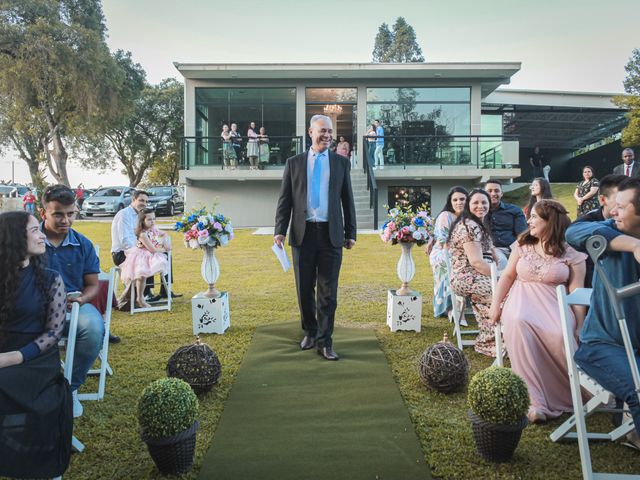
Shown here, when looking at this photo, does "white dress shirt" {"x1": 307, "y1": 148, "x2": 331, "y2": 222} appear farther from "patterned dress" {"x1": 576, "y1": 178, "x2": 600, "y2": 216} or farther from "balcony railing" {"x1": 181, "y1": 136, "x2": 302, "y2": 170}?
"balcony railing" {"x1": 181, "y1": 136, "x2": 302, "y2": 170}

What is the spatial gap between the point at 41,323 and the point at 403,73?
63.1ft

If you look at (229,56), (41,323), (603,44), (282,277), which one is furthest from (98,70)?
(41,323)

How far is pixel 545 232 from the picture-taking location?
147 inches

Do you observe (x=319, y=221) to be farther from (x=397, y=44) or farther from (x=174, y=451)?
(x=397, y=44)

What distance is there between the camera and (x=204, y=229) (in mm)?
5852

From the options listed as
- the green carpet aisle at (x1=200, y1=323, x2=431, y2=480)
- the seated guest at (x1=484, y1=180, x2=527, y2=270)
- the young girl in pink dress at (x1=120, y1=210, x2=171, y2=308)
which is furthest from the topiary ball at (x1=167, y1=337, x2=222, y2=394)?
the seated guest at (x1=484, y1=180, x2=527, y2=270)

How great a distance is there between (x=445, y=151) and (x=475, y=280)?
15502 millimetres

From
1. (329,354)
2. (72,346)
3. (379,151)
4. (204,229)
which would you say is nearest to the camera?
(72,346)

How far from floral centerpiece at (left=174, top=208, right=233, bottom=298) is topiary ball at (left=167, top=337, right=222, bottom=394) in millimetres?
1836

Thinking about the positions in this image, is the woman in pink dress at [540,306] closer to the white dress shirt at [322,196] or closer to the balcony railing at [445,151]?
the white dress shirt at [322,196]

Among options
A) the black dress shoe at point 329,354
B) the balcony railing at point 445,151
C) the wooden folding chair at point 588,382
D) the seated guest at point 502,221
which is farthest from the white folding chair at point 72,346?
the balcony railing at point 445,151

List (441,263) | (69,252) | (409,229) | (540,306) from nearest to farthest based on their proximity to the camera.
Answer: (540,306) < (69,252) < (409,229) < (441,263)

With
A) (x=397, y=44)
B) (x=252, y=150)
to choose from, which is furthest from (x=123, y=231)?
(x=397, y=44)

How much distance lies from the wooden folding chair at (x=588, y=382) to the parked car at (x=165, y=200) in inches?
931
